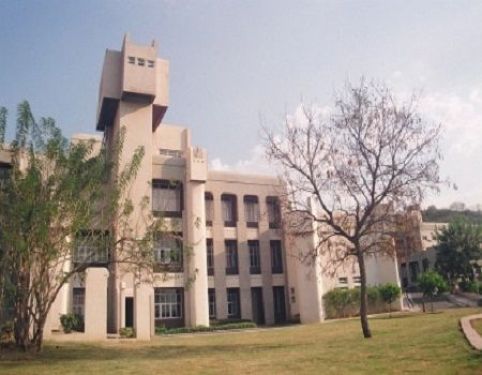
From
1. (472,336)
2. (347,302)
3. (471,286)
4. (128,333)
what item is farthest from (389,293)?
(472,336)

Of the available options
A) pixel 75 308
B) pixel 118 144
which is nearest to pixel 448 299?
pixel 75 308

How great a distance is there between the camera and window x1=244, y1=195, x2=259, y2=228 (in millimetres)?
42906

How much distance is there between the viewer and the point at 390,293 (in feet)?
132

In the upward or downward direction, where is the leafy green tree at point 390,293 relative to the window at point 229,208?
downward

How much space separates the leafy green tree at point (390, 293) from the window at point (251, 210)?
1210 cm

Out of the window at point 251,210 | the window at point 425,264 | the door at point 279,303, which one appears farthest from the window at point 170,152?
the window at point 425,264

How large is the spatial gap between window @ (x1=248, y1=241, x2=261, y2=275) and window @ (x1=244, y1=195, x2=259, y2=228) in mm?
1674

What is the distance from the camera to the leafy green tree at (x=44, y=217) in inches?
655

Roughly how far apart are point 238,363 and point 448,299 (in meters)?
37.9

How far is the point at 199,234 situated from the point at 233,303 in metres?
7.52

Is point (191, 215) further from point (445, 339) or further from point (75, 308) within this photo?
point (445, 339)

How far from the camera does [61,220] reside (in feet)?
57.8

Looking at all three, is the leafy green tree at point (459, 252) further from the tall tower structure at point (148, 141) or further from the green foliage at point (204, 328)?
the tall tower structure at point (148, 141)

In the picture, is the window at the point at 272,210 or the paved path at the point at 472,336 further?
the window at the point at 272,210
